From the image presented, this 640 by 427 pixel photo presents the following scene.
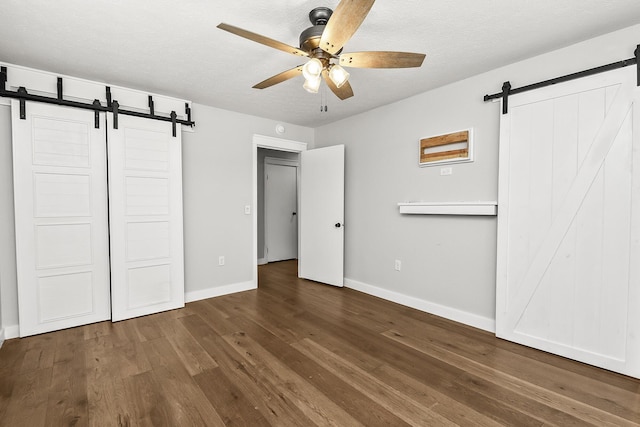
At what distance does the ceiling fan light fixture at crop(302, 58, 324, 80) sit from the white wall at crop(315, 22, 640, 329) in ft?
4.26

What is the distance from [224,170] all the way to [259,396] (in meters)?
2.78

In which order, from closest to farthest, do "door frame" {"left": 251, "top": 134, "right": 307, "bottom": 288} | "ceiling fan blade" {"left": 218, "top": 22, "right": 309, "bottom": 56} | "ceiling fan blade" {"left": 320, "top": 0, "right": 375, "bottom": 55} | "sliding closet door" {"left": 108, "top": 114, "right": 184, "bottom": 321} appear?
"ceiling fan blade" {"left": 320, "top": 0, "right": 375, "bottom": 55}, "ceiling fan blade" {"left": 218, "top": 22, "right": 309, "bottom": 56}, "sliding closet door" {"left": 108, "top": 114, "right": 184, "bottom": 321}, "door frame" {"left": 251, "top": 134, "right": 307, "bottom": 288}

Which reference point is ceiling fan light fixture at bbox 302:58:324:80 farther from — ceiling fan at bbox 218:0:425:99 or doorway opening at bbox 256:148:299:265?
doorway opening at bbox 256:148:299:265

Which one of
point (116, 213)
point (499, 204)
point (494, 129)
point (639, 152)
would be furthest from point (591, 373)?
point (116, 213)

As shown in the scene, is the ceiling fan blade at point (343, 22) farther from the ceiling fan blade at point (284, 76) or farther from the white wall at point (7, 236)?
the white wall at point (7, 236)

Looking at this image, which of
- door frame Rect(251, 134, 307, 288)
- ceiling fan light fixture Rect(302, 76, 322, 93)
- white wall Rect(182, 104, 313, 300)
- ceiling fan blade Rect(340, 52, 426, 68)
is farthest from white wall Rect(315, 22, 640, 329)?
white wall Rect(182, 104, 313, 300)

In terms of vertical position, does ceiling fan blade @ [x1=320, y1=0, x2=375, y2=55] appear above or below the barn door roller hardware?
below

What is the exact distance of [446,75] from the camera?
9.21 feet

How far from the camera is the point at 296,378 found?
2031 mm

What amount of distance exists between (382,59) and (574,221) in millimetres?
1926

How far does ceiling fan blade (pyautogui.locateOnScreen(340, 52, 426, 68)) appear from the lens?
5.66 feet

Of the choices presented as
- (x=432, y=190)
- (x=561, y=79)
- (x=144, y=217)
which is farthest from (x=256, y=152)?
(x=561, y=79)

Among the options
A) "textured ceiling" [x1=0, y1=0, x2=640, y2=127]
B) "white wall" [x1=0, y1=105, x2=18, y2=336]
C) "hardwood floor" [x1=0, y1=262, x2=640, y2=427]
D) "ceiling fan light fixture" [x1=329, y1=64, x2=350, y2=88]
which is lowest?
"hardwood floor" [x1=0, y1=262, x2=640, y2=427]

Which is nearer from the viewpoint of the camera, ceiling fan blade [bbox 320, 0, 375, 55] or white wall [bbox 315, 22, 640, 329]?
ceiling fan blade [bbox 320, 0, 375, 55]
